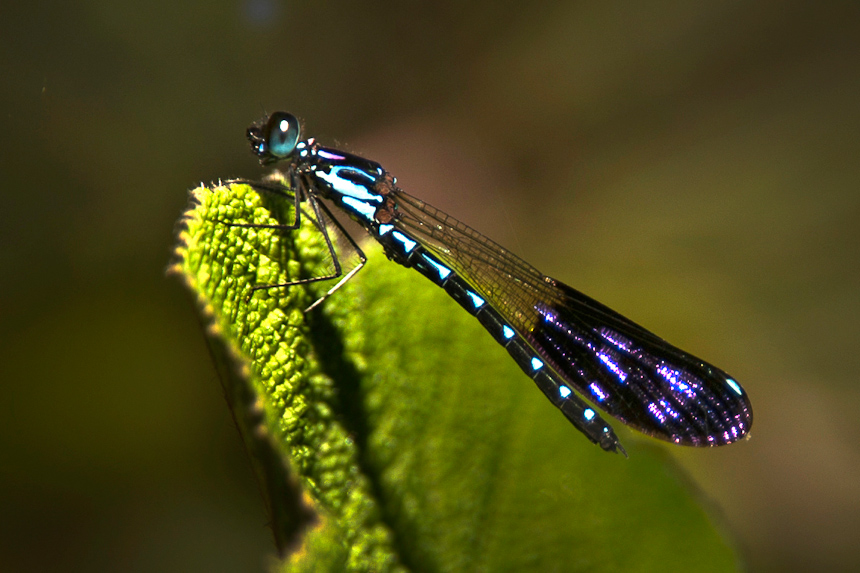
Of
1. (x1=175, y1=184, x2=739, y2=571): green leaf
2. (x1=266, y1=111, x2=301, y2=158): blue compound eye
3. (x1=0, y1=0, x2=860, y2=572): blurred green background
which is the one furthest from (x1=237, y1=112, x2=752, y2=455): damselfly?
(x1=0, y1=0, x2=860, y2=572): blurred green background

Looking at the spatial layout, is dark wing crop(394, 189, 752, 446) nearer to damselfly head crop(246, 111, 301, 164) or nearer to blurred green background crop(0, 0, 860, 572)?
damselfly head crop(246, 111, 301, 164)

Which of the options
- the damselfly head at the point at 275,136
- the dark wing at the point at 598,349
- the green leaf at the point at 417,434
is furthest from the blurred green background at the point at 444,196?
the green leaf at the point at 417,434

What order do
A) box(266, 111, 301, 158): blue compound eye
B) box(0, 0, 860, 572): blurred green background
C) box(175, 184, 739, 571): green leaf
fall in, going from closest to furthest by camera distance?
1. box(175, 184, 739, 571): green leaf
2. box(266, 111, 301, 158): blue compound eye
3. box(0, 0, 860, 572): blurred green background

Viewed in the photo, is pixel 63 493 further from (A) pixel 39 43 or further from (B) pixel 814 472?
(B) pixel 814 472

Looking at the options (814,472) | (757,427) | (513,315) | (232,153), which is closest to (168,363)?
(232,153)

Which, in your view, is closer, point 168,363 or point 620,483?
point 620,483

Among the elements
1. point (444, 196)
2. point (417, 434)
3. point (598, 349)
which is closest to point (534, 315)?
point (598, 349)

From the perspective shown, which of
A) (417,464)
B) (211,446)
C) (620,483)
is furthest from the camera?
(211,446)
